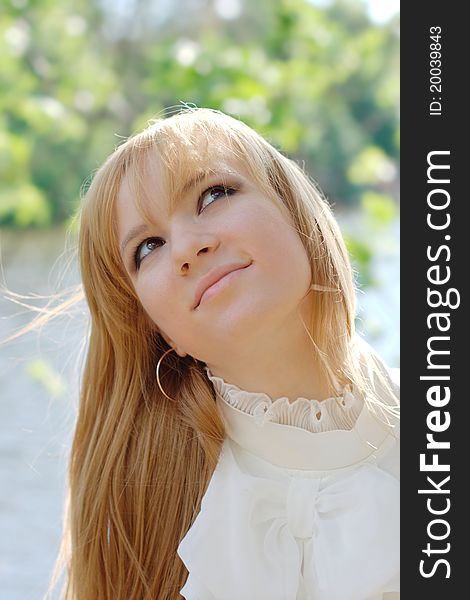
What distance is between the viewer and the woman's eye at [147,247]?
0.90m

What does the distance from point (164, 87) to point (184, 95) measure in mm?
190

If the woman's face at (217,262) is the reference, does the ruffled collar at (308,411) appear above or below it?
below

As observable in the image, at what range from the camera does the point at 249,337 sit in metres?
0.86

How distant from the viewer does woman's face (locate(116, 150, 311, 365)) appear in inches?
33.4

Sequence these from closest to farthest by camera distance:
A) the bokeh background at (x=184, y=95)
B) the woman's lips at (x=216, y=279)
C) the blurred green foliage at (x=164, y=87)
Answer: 1. the woman's lips at (x=216, y=279)
2. the bokeh background at (x=184, y=95)
3. the blurred green foliage at (x=164, y=87)

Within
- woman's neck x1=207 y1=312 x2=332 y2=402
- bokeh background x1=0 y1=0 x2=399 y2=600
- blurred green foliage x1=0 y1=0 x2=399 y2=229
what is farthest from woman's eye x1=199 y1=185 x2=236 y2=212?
blurred green foliage x1=0 y1=0 x2=399 y2=229

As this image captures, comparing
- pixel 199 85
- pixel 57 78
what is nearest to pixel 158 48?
pixel 57 78

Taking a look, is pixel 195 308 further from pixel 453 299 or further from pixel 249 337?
pixel 453 299

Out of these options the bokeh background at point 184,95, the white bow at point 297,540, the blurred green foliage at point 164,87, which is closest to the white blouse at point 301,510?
the white bow at point 297,540

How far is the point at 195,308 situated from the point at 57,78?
178 cm

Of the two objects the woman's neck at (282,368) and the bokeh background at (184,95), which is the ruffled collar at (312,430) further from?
the bokeh background at (184,95)

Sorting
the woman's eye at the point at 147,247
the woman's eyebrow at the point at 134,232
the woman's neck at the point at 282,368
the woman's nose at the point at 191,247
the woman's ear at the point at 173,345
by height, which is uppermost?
the woman's eyebrow at the point at 134,232

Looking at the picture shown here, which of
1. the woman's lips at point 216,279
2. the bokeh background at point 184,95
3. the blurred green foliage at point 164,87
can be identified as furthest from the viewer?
the blurred green foliage at point 164,87

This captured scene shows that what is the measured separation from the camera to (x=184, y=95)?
2.10 metres
